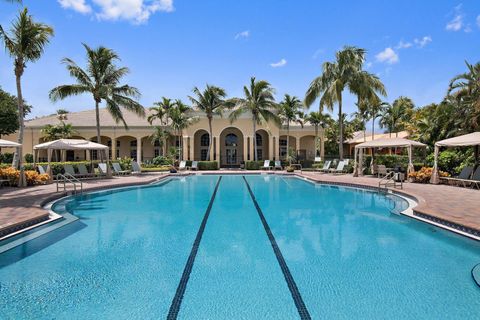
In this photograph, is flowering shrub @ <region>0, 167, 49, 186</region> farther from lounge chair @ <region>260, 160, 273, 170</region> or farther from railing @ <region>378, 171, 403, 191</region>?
lounge chair @ <region>260, 160, 273, 170</region>

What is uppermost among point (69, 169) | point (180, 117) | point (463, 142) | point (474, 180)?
point (180, 117)

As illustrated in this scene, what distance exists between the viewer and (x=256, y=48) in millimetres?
19297

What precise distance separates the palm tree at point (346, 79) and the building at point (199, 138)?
31.0ft

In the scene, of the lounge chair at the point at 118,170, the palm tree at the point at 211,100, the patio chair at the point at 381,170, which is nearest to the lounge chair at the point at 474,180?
the patio chair at the point at 381,170

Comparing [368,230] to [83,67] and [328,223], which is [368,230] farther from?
[83,67]

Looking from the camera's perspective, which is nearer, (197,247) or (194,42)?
(197,247)

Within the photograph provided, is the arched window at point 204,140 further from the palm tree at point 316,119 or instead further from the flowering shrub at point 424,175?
the flowering shrub at point 424,175

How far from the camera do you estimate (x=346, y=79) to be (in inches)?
877

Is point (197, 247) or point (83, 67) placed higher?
point (83, 67)

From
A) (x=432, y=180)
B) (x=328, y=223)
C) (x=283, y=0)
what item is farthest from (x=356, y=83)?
(x=328, y=223)

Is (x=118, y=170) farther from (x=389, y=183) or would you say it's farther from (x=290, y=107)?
(x=290, y=107)

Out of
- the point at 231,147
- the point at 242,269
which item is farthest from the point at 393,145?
the point at 231,147

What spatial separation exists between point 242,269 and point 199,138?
102 feet

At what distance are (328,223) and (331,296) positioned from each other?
164 inches
